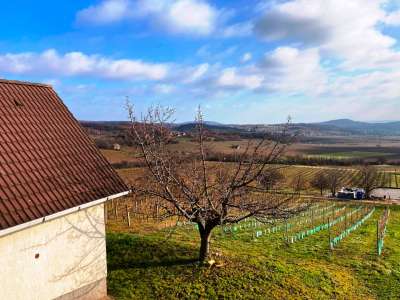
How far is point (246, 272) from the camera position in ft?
43.0

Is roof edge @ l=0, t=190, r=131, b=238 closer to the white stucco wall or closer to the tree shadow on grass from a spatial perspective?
the white stucco wall

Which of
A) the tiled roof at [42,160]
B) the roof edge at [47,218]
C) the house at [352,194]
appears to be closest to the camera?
the roof edge at [47,218]

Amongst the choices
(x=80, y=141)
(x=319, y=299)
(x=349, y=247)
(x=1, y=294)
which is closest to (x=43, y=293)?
(x=1, y=294)

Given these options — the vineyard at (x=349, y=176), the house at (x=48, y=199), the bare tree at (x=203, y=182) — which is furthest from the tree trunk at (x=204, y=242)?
the vineyard at (x=349, y=176)

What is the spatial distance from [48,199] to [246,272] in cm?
695

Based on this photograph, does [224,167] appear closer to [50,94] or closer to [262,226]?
[50,94]

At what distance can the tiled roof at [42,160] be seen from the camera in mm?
8828

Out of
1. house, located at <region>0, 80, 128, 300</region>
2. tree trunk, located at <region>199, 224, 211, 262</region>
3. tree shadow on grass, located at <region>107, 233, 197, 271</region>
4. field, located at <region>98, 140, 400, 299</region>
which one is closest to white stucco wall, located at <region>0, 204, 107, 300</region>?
house, located at <region>0, 80, 128, 300</region>

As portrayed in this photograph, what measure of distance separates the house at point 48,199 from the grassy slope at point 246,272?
1821 mm

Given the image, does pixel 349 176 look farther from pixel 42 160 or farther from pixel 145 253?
pixel 42 160

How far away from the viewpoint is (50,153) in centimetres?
1060

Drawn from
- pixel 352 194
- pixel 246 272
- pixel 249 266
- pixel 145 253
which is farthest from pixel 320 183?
pixel 145 253

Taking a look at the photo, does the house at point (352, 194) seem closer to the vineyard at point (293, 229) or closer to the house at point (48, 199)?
the vineyard at point (293, 229)

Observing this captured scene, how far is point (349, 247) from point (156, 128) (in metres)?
13.1
